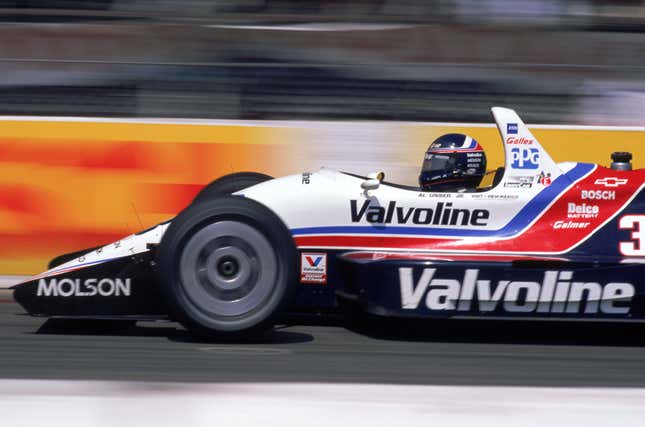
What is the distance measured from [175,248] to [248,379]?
1.06m

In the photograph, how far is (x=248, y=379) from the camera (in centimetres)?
547

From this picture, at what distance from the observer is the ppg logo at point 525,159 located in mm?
6664

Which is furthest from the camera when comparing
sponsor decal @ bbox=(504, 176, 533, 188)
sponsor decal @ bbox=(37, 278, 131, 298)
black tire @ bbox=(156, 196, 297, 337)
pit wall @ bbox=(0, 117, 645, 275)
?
pit wall @ bbox=(0, 117, 645, 275)

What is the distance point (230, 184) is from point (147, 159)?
115cm

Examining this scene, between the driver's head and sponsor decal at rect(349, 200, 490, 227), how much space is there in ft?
1.01

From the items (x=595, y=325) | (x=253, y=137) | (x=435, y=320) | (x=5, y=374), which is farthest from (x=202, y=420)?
(x=253, y=137)

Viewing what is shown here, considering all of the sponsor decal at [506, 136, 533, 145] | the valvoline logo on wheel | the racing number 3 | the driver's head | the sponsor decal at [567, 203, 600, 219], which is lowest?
the valvoline logo on wheel

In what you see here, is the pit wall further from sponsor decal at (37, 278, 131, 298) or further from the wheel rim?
the wheel rim

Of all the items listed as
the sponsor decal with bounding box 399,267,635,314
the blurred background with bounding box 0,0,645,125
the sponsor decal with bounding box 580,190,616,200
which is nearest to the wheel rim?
the sponsor decal with bounding box 399,267,635,314

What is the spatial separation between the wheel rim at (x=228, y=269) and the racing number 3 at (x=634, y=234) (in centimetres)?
216

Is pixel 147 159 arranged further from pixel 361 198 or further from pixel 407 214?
pixel 407 214

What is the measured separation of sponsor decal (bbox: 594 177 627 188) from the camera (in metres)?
6.57

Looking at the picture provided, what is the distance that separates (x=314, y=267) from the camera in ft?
21.3

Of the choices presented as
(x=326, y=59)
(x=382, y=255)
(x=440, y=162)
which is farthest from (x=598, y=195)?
(x=326, y=59)
